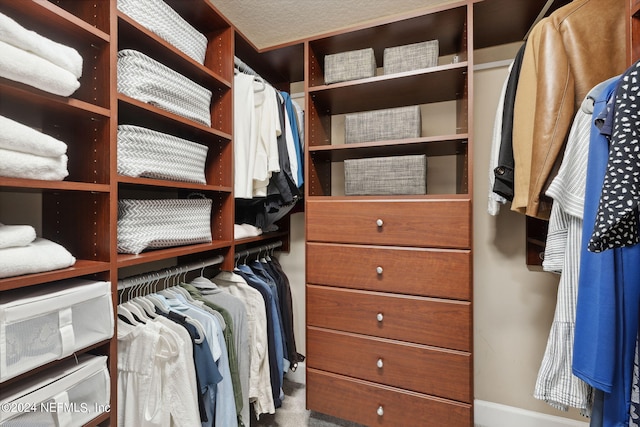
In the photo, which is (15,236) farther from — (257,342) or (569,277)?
(569,277)

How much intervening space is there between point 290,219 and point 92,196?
1294 millimetres

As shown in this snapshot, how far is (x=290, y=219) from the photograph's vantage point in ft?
7.16

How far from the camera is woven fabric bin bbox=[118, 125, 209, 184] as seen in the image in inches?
42.0

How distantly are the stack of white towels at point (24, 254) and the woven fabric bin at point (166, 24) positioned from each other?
0.83m

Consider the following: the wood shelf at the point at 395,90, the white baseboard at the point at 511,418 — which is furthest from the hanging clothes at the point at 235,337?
the white baseboard at the point at 511,418

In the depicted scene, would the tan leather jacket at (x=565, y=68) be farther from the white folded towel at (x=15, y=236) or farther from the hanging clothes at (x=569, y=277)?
the white folded towel at (x=15, y=236)

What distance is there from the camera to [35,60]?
2.53ft

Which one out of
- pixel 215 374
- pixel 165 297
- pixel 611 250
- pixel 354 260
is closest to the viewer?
pixel 611 250

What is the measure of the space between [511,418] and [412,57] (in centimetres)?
204

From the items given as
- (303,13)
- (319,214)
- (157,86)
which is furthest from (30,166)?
(303,13)

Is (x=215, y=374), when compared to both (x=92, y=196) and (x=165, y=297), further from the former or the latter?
(x=92, y=196)

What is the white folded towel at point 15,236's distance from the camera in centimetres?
75

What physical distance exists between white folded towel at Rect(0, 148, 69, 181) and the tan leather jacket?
152cm

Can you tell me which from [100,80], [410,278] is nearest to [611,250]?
[410,278]
